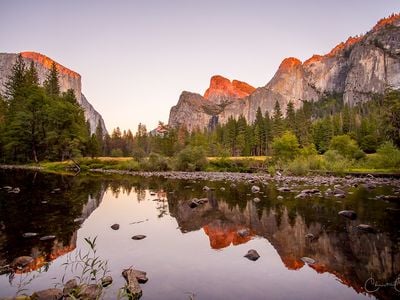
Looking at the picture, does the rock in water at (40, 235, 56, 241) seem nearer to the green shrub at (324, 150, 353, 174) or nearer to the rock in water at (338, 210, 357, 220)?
the rock in water at (338, 210, 357, 220)

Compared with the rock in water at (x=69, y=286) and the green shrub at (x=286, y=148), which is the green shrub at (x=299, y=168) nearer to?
the green shrub at (x=286, y=148)

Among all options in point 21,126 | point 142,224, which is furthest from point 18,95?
point 142,224

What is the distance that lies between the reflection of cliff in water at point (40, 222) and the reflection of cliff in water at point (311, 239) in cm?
431

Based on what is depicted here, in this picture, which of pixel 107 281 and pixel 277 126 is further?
pixel 277 126

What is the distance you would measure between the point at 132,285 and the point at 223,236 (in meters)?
5.11

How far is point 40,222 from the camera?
10.9 m

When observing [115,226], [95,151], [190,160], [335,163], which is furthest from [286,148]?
[115,226]

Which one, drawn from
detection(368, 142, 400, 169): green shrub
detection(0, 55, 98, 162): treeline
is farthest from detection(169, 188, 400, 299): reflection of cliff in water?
detection(0, 55, 98, 162): treeline

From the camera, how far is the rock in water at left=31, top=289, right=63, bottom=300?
4999 mm

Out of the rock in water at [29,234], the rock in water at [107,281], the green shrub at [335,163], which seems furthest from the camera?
the green shrub at [335,163]

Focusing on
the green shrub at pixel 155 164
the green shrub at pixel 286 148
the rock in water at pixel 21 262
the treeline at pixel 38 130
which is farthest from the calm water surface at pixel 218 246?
the treeline at pixel 38 130

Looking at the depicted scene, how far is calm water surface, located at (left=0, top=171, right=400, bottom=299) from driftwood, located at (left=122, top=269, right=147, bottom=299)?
0.45 ft

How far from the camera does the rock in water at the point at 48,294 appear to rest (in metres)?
5.00

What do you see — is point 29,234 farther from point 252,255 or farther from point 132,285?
point 252,255
